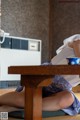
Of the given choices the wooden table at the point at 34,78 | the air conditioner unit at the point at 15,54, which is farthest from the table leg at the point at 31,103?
the air conditioner unit at the point at 15,54

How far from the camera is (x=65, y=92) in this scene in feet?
6.17

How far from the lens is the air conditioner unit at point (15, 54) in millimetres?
4871

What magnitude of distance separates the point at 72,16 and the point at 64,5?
11.1 inches

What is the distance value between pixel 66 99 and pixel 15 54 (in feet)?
10.9

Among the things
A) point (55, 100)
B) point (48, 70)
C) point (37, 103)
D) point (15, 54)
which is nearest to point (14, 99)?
point (55, 100)

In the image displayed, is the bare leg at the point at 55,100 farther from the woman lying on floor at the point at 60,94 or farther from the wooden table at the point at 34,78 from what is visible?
the wooden table at the point at 34,78

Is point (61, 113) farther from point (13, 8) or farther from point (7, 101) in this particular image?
point (13, 8)

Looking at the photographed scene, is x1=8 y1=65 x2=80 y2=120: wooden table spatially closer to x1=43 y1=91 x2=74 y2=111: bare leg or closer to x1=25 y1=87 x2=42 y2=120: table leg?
x1=25 y1=87 x2=42 y2=120: table leg

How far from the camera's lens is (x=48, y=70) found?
140 cm

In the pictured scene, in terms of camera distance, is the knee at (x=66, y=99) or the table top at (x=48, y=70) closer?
the table top at (x=48, y=70)

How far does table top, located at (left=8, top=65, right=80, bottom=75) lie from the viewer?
52.6 inches

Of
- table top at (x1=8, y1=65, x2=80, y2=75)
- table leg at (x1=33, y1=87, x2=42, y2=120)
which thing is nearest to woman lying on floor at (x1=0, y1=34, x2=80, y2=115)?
table leg at (x1=33, y1=87, x2=42, y2=120)

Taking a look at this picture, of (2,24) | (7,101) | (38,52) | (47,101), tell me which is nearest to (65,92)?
(47,101)

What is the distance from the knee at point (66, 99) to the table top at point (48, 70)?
1.55 ft
